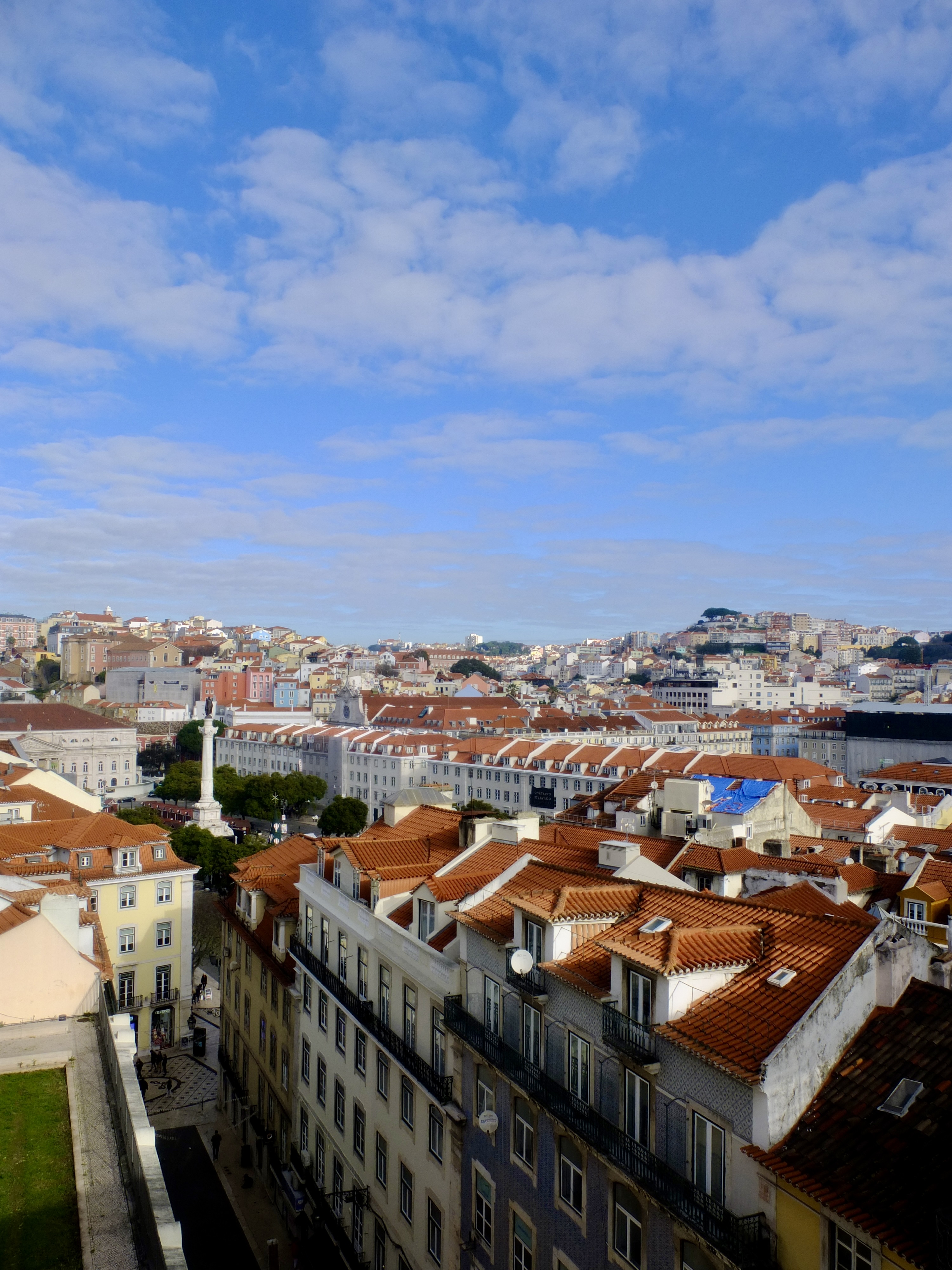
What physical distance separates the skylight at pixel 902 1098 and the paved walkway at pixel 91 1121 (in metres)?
7.23

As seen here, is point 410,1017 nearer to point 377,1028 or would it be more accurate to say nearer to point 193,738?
point 377,1028

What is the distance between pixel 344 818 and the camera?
220 ft

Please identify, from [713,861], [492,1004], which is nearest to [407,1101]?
[492,1004]

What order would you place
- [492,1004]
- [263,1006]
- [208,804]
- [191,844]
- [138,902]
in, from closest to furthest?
[492,1004] < [263,1006] < [138,902] < [191,844] < [208,804]

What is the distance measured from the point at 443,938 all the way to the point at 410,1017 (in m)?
1.84

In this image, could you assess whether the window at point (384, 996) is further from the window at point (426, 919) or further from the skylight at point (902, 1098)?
the skylight at point (902, 1098)

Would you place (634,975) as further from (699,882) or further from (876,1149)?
(699,882)

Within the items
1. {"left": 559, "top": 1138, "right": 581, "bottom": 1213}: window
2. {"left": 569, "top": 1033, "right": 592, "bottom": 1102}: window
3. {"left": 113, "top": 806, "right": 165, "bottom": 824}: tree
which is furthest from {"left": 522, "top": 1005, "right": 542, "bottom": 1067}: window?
{"left": 113, "top": 806, "right": 165, "bottom": 824}: tree

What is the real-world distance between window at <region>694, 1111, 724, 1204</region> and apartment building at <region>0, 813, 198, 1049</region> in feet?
74.9

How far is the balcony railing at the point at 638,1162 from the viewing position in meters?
8.69

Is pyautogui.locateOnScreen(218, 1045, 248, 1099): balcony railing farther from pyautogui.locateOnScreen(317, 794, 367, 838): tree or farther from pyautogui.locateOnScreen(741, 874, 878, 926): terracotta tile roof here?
pyautogui.locateOnScreen(317, 794, 367, 838): tree

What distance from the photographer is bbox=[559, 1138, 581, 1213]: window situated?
11508 millimetres

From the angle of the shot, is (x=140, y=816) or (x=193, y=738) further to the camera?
(x=193, y=738)

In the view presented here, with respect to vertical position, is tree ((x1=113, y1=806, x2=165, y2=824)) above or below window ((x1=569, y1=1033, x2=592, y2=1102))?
below
